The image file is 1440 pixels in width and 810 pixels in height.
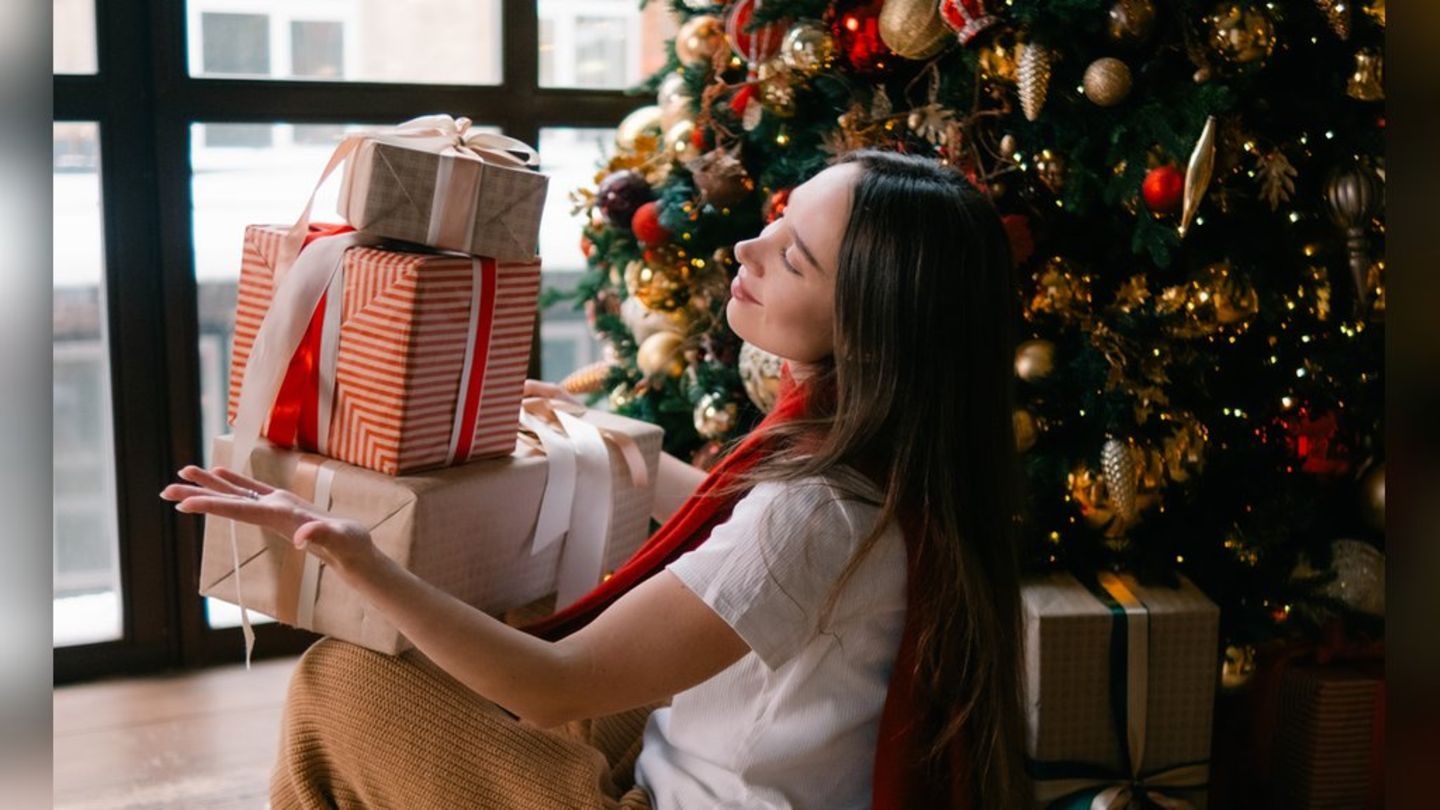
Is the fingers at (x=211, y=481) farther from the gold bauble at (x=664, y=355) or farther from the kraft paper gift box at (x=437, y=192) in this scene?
the gold bauble at (x=664, y=355)

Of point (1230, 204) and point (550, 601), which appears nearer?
point (550, 601)

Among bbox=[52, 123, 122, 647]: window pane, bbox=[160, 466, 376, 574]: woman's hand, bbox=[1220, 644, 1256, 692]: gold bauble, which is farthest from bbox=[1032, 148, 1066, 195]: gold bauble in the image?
bbox=[52, 123, 122, 647]: window pane

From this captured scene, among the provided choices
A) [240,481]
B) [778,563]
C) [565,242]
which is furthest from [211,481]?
[565,242]

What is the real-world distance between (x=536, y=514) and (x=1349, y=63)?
1.15 m

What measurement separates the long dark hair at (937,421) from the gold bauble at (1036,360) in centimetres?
46

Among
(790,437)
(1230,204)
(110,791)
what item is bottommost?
(110,791)

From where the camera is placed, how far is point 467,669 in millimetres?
1157

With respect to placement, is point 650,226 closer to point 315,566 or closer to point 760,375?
point 760,375

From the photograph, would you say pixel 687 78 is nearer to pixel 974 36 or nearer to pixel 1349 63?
pixel 974 36

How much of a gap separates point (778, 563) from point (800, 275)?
300mm

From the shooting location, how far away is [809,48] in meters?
1.92

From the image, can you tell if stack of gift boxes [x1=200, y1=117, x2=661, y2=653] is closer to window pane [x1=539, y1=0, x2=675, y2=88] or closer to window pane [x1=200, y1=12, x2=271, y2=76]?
window pane [x1=200, y1=12, x2=271, y2=76]

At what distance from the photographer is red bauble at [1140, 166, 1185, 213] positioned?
1607mm

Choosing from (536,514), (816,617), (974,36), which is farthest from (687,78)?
(816,617)
